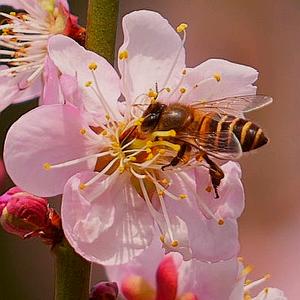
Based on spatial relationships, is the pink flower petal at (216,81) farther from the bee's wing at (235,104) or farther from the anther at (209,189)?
the anther at (209,189)

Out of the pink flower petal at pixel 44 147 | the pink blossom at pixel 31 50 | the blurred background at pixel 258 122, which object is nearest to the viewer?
the pink flower petal at pixel 44 147

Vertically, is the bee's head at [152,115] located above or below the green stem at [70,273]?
above

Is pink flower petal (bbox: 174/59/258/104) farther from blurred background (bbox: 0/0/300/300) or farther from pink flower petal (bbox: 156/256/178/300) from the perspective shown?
blurred background (bbox: 0/0/300/300)

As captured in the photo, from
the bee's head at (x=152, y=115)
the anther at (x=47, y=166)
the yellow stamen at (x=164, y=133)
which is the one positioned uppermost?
the bee's head at (x=152, y=115)

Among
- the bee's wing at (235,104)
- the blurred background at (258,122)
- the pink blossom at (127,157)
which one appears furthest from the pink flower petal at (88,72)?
the blurred background at (258,122)

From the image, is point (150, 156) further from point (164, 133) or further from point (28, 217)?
point (28, 217)

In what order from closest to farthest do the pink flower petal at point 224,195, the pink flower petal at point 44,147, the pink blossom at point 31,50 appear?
the pink flower petal at point 44,147 → the pink flower petal at point 224,195 → the pink blossom at point 31,50

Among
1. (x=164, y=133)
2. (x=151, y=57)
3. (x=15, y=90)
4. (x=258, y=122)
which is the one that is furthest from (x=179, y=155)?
→ (x=258, y=122)

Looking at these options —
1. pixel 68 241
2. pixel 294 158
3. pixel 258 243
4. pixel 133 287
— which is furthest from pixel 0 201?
pixel 294 158
